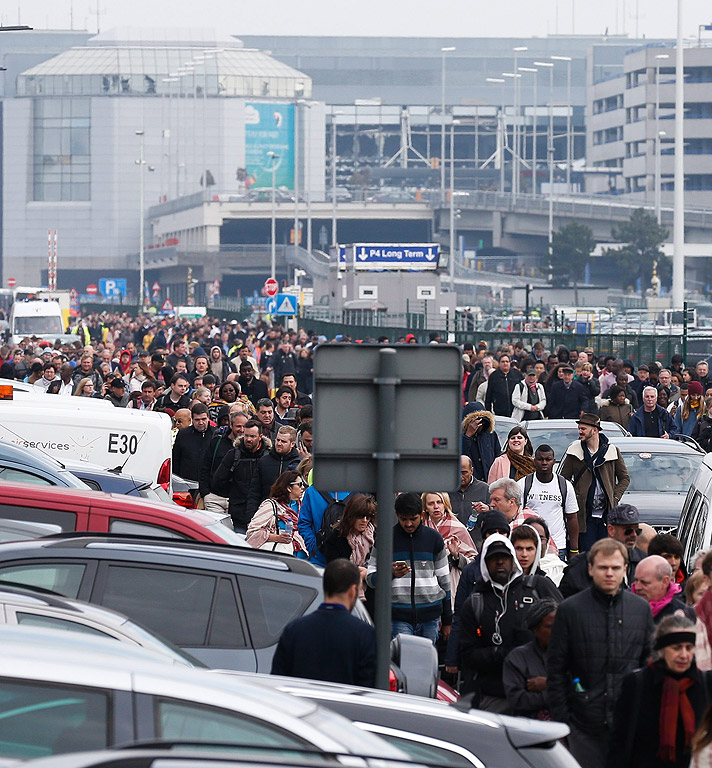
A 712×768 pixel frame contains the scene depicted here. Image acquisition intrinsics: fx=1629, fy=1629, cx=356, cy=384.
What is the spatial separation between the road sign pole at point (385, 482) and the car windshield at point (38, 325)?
4628 centimetres

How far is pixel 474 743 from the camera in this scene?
5590mm

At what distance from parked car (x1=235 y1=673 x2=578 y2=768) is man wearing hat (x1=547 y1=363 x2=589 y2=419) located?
1616 cm

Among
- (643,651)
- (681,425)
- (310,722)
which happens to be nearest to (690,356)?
(681,425)

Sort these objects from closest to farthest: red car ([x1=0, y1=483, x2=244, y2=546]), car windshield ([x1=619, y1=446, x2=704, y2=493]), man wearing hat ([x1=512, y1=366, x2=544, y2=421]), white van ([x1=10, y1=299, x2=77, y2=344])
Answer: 1. red car ([x1=0, y1=483, x2=244, y2=546])
2. car windshield ([x1=619, y1=446, x2=704, y2=493])
3. man wearing hat ([x1=512, y1=366, x2=544, y2=421])
4. white van ([x1=10, y1=299, x2=77, y2=344])

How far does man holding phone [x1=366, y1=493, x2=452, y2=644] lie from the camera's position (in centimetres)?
916

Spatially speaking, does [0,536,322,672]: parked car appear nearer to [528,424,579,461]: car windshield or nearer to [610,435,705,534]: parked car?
[610,435,705,534]: parked car

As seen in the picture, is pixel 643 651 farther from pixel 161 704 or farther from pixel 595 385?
pixel 595 385

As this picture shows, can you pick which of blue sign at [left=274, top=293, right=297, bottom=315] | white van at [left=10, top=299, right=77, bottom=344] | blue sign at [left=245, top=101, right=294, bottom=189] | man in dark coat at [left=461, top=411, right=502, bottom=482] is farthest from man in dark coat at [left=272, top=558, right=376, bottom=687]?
blue sign at [left=245, top=101, right=294, bottom=189]

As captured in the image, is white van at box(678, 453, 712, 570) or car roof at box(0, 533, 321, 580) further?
white van at box(678, 453, 712, 570)

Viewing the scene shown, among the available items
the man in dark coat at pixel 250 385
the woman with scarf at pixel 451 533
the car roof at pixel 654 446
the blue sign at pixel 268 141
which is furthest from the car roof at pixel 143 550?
the blue sign at pixel 268 141

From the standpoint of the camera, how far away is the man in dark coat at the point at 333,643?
679 cm

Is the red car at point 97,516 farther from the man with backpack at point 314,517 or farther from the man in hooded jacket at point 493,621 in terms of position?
the man with backpack at point 314,517

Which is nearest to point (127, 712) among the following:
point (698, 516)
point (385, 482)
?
point (385, 482)

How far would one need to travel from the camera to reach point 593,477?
46.0ft
